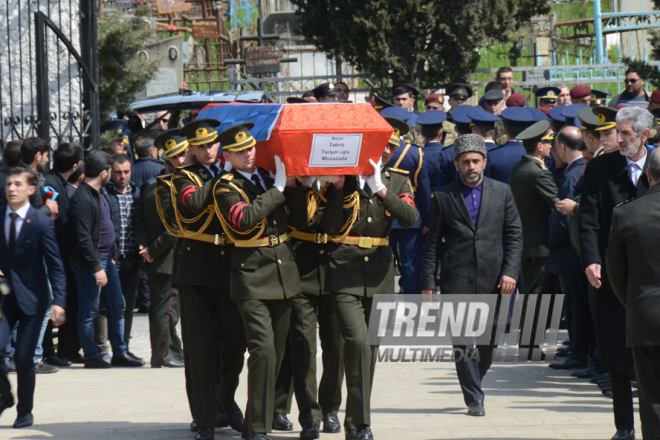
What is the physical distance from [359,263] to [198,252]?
1.00 metres

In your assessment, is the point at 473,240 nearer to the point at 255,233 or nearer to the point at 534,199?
the point at 255,233

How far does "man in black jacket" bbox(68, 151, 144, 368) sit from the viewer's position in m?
7.90

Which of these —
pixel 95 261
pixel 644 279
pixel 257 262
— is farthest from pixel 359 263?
pixel 95 261

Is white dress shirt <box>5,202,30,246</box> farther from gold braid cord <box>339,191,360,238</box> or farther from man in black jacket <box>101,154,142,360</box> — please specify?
gold braid cord <box>339,191,360,238</box>

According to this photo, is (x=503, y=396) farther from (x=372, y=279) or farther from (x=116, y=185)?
(x=116, y=185)

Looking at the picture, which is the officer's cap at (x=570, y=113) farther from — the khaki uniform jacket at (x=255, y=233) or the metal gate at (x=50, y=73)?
the metal gate at (x=50, y=73)

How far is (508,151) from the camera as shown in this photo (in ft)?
28.9

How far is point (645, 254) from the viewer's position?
4.47 metres

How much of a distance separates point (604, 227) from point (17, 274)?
154 inches

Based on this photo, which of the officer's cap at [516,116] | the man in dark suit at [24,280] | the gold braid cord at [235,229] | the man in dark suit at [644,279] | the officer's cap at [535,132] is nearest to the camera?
the man in dark suit at [644,279]

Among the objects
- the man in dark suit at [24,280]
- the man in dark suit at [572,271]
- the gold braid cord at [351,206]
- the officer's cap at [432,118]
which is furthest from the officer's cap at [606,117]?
the man in dark suit at [24,280]

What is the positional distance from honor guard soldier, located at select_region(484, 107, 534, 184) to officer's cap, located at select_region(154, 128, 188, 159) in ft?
11.2

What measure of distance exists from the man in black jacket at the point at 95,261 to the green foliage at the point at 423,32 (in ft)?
34.1

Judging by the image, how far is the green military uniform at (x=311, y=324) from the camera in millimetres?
5520
